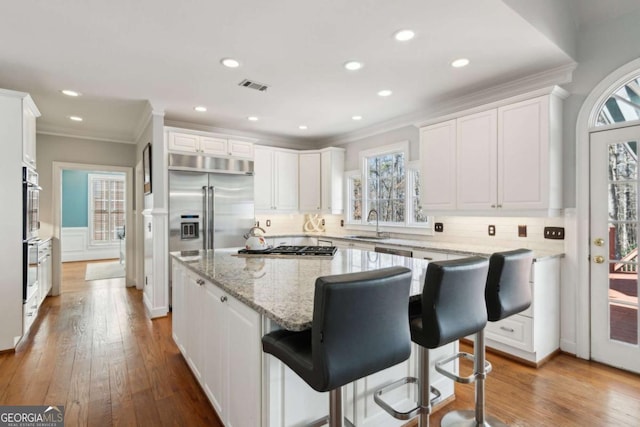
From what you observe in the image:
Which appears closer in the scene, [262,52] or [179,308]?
[262,52]

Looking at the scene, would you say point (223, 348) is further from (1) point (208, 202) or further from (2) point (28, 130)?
(2) point (28, 130)

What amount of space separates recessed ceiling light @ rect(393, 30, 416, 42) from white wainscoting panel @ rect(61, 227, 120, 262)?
924 cm

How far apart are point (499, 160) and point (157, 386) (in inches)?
137

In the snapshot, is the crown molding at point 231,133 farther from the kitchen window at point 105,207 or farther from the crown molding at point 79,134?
Answer: the kitchen window at point 105,207

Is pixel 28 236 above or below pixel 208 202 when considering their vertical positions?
below

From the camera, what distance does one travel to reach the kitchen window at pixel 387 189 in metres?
4.45

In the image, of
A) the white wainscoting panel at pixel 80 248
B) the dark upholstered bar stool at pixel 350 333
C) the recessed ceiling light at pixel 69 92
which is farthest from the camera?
the white wainscoting panel at pixel 80 248

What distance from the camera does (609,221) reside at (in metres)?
2.69

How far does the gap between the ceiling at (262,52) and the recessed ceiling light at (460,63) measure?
48mm

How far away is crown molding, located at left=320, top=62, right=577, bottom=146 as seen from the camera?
2.91 m

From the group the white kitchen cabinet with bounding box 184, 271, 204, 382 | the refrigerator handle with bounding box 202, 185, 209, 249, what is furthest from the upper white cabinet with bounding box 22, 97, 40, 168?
the white kitchen cabinet with bounding box 184, 271, 204, 382

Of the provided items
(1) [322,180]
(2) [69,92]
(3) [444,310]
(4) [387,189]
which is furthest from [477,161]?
(2) [69,92]

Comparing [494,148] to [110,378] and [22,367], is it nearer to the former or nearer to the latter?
[110,378]

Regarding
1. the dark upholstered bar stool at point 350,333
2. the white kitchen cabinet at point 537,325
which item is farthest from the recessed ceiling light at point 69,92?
the white kitchen cabinet at point 537,325
